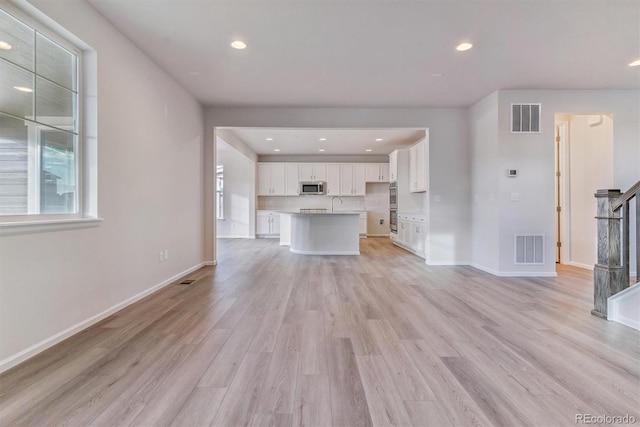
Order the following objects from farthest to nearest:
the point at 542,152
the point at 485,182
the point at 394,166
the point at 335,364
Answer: the point at 394,166, the point at 485,182, the point at 542,152, the point at 335,364

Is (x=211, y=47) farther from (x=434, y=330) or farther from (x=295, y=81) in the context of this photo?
(x=434, y=330)

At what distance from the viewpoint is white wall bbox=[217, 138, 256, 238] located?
346 inches

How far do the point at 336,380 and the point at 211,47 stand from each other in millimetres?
3282

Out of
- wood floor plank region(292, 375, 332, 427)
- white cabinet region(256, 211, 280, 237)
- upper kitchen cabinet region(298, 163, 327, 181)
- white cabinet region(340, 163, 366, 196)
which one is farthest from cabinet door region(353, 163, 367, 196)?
wood floor plank region(292, 375, 332, 427)

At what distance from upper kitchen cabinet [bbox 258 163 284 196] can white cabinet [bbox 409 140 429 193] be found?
160 inches

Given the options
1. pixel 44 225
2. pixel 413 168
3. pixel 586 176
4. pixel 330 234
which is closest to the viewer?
pixel 44 225

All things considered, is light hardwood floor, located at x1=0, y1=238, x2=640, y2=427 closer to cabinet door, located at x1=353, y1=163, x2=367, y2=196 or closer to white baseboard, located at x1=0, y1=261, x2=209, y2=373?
white baseboard, located at x1=0, y1=261, x2=209, y2=373

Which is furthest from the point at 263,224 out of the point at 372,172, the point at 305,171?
the point at 372,172

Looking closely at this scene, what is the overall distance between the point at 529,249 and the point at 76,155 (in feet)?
Answer: 18.1

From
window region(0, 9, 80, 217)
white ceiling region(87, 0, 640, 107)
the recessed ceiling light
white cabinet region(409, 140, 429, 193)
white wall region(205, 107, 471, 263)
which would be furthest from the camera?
white cabinet region(409, 140, 429, 193)

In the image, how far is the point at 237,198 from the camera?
8883mm

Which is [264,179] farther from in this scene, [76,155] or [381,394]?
[381,394]

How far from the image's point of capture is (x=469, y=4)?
236 cm

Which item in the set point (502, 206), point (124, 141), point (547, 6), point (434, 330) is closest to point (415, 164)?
point (502, 206)
